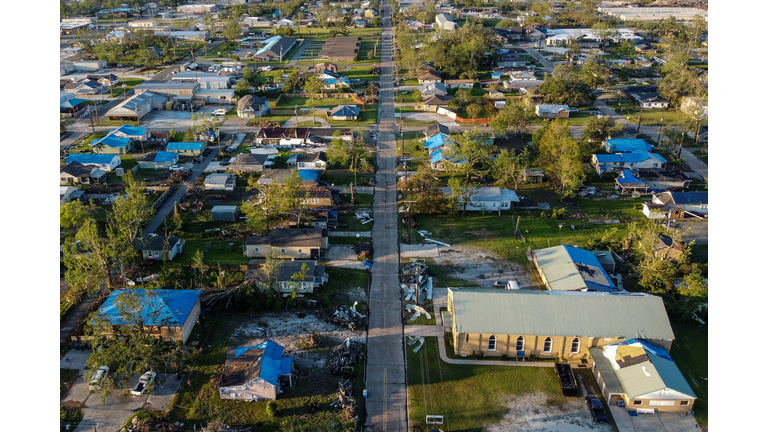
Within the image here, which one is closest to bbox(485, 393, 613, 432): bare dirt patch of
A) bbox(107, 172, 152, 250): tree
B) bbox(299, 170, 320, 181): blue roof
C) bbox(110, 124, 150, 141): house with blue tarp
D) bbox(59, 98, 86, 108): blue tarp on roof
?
bbox(107, 172, 152, 250): tree

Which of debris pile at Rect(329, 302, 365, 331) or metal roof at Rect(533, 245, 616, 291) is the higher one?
metal roof at Rect(533, 245, 616, 291)

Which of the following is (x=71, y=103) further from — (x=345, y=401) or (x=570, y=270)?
(x=570, y=270)

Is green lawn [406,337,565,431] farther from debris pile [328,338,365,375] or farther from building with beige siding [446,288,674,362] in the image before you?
debris pile [328,338,365,375]

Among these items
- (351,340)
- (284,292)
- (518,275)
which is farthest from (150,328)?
(518,275)

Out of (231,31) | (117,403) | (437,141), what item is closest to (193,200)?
(117,403)

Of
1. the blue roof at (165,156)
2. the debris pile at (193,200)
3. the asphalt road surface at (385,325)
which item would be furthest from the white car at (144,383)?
the blue roof at (165,156)
